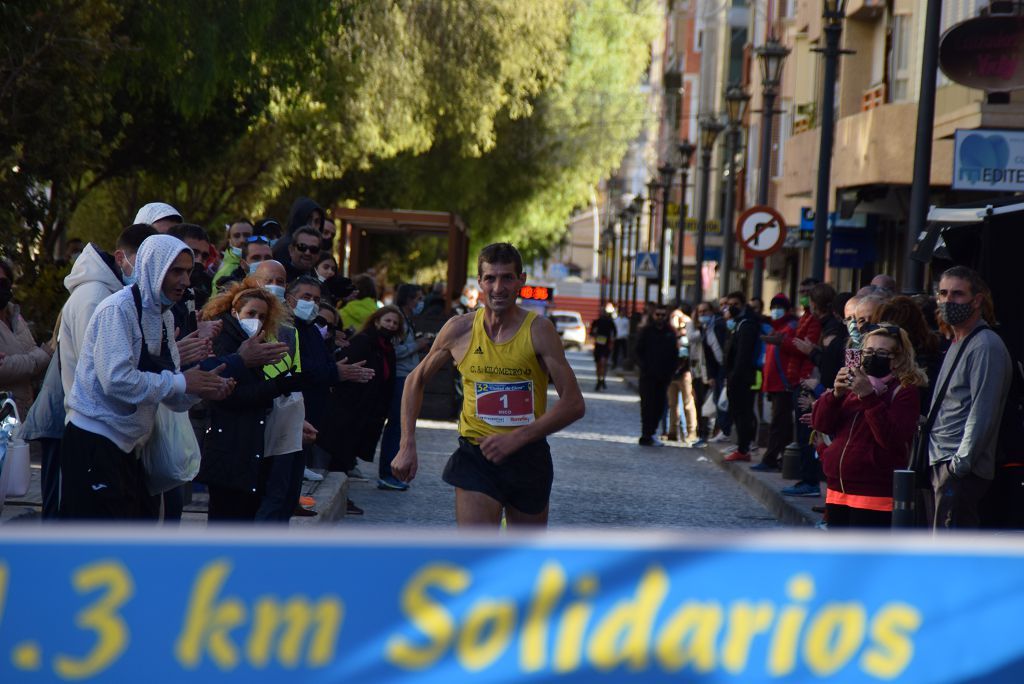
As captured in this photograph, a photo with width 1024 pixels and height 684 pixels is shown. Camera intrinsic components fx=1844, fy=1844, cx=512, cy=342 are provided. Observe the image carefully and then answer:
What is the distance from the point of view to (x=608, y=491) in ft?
54.3

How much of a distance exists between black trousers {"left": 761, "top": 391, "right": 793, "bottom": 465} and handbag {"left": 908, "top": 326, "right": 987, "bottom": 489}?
882 centimetres

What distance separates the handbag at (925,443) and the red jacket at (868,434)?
0.06 m

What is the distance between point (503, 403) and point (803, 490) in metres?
8.55

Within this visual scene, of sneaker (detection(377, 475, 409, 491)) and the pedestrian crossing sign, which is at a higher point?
the pedestrian crossing sign

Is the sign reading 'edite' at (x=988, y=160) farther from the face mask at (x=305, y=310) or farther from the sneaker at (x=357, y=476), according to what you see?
the face mask at (x=305, y=310)

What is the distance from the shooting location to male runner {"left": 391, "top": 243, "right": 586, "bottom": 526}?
7.50m

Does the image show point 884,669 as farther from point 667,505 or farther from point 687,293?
point 687,293

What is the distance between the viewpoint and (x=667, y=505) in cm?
1566

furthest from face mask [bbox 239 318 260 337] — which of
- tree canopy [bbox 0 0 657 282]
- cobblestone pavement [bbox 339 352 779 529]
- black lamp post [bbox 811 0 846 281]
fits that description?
black lamp post [bbox 811 0 846 281]

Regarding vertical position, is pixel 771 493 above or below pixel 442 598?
below

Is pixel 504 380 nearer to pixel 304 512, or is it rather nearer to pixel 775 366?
pixel 304 512

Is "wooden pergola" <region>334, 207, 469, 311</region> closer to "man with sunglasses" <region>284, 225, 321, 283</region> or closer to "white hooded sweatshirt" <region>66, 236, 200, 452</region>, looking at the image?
"man with sunglasses" <region>284, 225, 321, 283</region>

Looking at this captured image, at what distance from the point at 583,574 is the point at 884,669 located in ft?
1.89

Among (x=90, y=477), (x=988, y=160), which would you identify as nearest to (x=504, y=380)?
(x=90, y=477)
